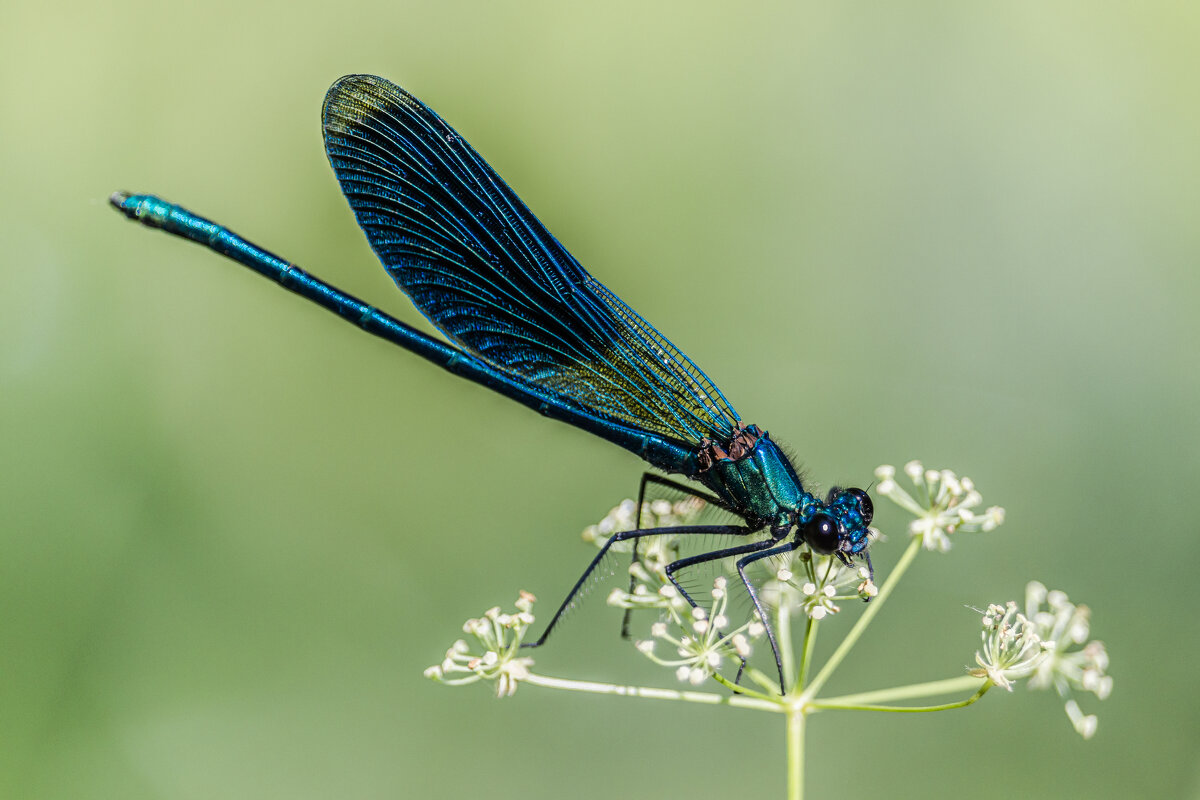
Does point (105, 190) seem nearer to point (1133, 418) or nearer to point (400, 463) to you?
point (400, 463)

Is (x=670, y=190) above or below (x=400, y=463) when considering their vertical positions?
above

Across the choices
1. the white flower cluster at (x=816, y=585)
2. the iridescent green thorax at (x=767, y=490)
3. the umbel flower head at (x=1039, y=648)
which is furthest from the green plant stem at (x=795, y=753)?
the iridescent green thorax at (x=767, y=490)

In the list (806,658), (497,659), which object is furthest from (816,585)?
(497,659)

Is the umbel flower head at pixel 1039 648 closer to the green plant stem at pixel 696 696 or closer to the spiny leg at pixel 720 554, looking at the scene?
the green plant stem at pixel 696 696

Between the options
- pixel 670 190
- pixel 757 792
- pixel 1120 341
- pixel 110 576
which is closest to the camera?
pixel 757 792

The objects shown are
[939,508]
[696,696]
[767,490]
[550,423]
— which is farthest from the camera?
[550,423]

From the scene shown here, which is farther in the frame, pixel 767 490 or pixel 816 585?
pixel 767 490

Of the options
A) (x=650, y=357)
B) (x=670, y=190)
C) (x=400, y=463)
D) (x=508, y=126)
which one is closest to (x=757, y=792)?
(x=650, y=357)

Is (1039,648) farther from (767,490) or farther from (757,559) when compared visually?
(767,490)
